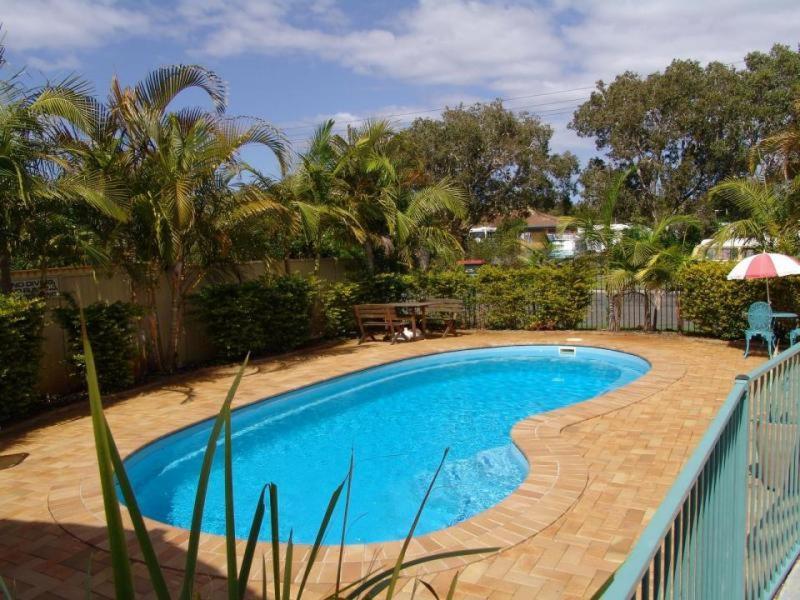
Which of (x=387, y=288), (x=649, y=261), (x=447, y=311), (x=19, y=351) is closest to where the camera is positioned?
(x=19, y=351)

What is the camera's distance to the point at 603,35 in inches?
676

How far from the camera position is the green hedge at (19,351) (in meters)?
7.12

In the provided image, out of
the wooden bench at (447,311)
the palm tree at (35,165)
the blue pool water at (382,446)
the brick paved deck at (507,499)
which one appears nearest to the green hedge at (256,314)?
the brick paved deck at (507,499)

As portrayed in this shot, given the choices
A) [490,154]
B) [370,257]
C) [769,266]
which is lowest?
[769,266]

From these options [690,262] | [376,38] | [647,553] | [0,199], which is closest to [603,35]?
[376,38]

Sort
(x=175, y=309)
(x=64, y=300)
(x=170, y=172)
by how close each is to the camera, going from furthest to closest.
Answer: (x=175, y=309) < (x=170, y=172) < (x=64, y=300)

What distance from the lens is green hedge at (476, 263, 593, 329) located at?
14234 millimetres

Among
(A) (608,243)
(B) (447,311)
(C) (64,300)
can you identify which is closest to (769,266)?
(A) (608,243)

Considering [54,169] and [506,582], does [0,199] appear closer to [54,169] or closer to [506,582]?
[54,169]

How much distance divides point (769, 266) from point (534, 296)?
18.6 ft

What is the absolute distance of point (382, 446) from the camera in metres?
7.78

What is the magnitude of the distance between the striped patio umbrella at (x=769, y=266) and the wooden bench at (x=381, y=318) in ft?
22.9

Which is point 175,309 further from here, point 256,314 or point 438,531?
point 438,531

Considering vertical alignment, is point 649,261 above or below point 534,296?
above
